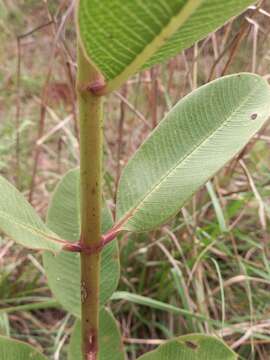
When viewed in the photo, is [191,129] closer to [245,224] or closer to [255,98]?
[255,98]

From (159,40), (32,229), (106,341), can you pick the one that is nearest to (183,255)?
(106,341)

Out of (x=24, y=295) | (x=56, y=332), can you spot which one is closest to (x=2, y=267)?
(x=24, y=295)

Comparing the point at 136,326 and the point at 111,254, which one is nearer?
the point at 111,254

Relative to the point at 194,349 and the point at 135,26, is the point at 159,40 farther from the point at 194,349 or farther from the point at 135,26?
the point at 194,349

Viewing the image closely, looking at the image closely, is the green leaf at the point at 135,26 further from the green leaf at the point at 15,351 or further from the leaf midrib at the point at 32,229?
the green leaf at the point at 15,351

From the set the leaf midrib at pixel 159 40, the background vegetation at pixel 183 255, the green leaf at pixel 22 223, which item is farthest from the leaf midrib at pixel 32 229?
the background vegetation at pixel 183 255
